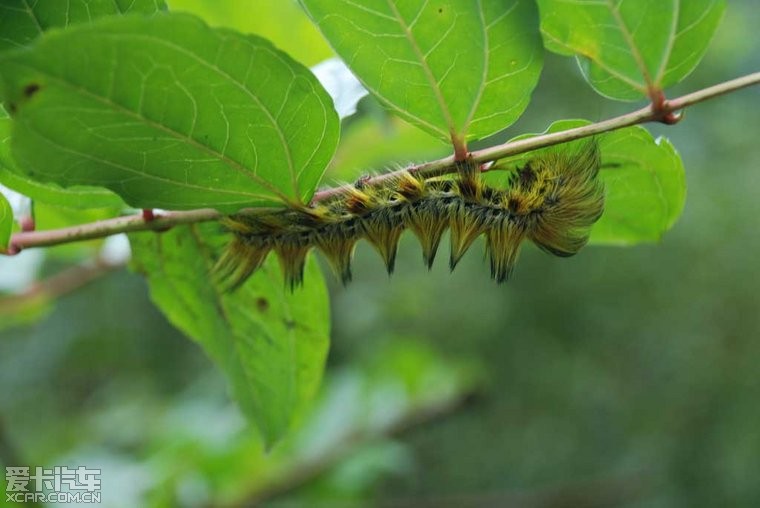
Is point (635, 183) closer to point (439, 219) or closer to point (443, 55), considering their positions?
point (439, 219)

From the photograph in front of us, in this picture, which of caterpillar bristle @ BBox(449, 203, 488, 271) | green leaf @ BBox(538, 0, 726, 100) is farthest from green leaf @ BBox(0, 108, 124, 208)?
green leaf @ BBox(538, 0, 726, 100)

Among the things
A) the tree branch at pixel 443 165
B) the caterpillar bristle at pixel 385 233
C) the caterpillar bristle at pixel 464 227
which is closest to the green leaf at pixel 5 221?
the tree branch at pixel 443 165

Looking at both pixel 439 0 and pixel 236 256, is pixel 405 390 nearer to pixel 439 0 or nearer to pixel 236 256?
pixel 236 256

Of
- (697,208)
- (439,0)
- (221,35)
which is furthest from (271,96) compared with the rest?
(697,208)

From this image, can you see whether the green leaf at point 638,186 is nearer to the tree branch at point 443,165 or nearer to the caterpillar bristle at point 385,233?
the tree branch at point 443,165

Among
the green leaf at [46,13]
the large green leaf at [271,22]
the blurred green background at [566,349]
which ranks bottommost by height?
the blurred green background at [566,349]

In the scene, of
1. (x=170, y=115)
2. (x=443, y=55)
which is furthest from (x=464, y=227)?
(x=170, y=115)
